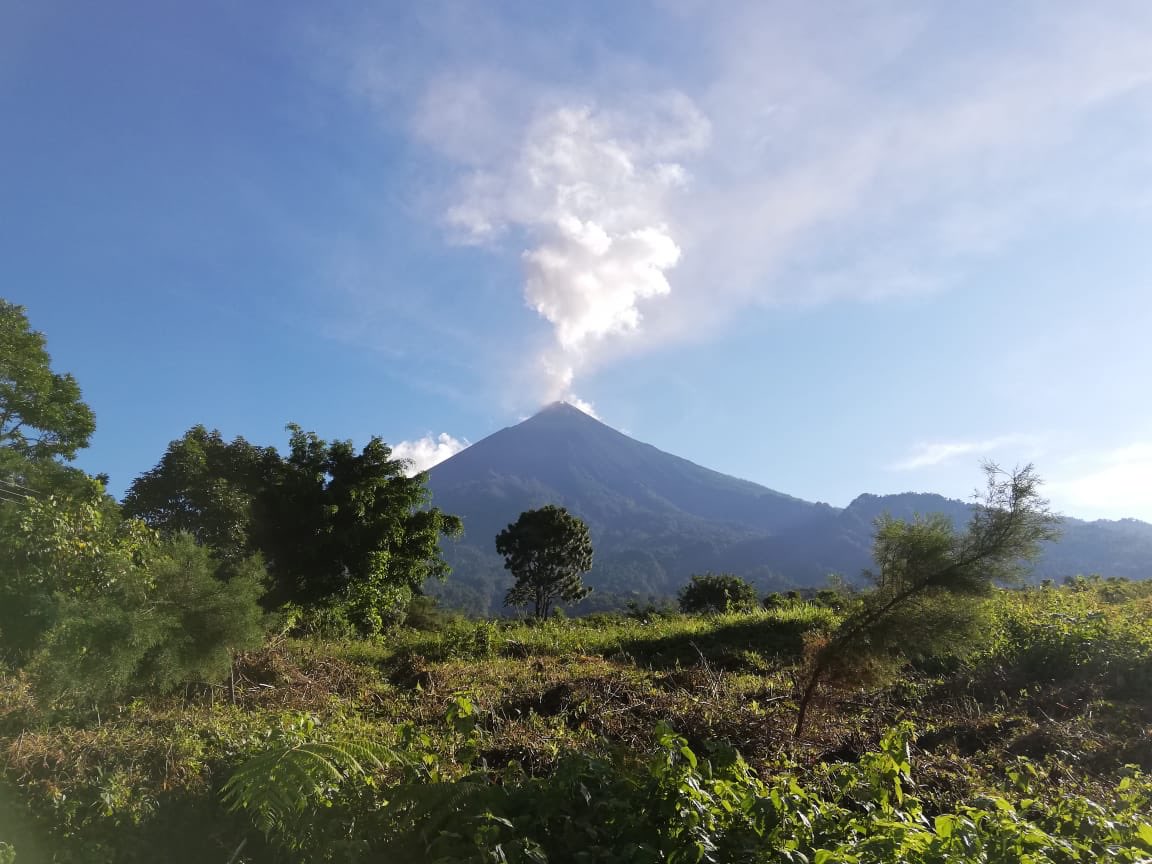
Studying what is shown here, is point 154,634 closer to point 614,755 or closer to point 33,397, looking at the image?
point 614,755

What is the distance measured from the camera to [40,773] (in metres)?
5.16

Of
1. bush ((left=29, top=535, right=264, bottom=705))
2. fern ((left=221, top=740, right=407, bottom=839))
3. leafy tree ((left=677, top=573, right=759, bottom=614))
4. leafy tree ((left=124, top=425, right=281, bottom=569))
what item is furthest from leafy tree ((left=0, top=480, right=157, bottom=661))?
leafy tree ((left=677, top=573, right=759, bottom=614))

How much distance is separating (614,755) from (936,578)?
Result: 3842 millimetres

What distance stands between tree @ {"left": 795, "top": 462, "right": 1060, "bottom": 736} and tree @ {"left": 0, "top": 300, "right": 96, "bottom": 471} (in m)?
19.9

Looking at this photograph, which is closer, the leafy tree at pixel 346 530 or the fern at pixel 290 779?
the fern at pixel 290 779

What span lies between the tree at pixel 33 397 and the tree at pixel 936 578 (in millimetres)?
19850

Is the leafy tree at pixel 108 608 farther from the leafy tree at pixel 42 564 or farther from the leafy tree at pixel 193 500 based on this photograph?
the leafy tree at pixel 193 500

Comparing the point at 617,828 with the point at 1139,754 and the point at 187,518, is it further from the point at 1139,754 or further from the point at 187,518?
the point at 187,518

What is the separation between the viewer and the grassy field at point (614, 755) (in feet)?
7.38

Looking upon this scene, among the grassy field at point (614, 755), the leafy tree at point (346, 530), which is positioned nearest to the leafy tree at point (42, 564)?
the grassy field at point (614, 755)

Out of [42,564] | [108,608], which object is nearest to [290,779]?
[108,608]

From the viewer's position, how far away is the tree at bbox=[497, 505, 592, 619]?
3522 centimetres

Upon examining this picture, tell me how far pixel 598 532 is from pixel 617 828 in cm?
18800

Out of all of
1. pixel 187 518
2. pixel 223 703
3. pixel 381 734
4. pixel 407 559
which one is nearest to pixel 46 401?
pixel 187 518
